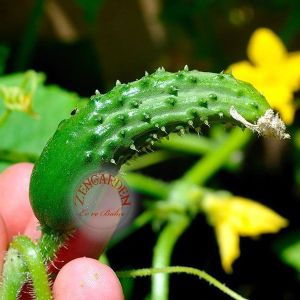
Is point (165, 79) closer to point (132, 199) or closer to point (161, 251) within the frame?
point (161, 251)

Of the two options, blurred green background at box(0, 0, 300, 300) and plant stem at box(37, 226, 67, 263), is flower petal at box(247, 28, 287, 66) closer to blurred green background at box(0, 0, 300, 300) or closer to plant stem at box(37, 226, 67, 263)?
blurred green background at box(0, 0, 300, 300)

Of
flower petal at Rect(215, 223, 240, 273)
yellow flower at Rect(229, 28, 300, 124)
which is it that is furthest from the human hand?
yellow flower at Rect(229, 28, 300, 124)

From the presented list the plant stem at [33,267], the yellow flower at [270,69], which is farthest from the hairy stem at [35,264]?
the yellow flower at [270,69]

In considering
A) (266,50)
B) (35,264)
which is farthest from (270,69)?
(35,264)

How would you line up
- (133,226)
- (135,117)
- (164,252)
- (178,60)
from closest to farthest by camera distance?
(135,117) < (164,252) < (133,226) < (178,60)

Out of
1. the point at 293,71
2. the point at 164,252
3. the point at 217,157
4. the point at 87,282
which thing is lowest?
the point at 87,282

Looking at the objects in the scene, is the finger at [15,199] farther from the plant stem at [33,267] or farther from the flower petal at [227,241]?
the flower petal at [227,241]

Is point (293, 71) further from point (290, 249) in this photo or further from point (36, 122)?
point (36, 122)
